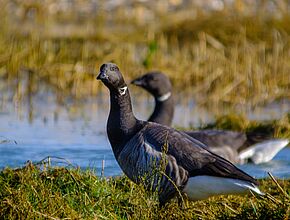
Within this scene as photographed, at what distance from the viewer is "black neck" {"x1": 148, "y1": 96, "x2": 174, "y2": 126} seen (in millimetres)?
9422

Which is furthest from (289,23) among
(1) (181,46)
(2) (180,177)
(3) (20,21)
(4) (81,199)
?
(4) (81,199)

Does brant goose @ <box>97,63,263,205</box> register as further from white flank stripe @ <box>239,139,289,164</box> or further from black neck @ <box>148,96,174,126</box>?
black neck @ <box>148,96,174,126</box>

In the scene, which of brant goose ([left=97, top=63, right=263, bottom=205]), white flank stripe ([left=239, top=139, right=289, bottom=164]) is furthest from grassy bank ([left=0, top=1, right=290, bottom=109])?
brant goose ([left=97, top=63, right=263, bottom=205])

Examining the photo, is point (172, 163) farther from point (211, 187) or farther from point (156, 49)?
point (156, 49)

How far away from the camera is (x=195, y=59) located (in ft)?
43.9

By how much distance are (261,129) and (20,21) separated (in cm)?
727

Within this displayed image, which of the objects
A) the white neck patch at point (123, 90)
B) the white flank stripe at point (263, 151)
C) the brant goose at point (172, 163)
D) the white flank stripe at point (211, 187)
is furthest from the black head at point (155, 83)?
the white flank stripe at point (211, 187)

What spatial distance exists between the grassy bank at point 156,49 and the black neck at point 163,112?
7.64 ft

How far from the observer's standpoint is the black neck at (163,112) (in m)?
9.42

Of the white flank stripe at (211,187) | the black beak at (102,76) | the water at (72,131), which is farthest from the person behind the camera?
the water at (72,131)

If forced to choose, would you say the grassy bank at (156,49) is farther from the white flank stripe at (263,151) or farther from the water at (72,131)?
the white flank stripe at (263,151)

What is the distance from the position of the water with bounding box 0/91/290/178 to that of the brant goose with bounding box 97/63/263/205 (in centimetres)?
66

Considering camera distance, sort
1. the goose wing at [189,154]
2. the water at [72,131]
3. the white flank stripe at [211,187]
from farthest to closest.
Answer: the water at [72,131], the goose wing at [189,154], the white flank stripe at [211,187]

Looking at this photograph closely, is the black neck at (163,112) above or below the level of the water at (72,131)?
above
